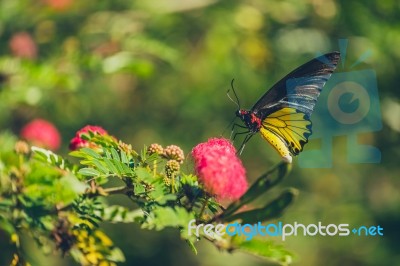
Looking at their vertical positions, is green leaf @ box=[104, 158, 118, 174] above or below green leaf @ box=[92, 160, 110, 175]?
above

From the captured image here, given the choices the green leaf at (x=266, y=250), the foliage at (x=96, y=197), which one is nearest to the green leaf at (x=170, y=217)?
the foliage at (x=96, y=197)

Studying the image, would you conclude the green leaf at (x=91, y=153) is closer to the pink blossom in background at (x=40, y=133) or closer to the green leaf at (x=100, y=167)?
the green leaf at (x=100, y=167)

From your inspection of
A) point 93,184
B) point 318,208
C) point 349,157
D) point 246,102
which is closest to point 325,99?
point 246,102

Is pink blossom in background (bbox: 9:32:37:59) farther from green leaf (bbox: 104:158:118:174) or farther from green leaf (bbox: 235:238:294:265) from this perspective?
green leaf (bbox: 235:238:294:265)

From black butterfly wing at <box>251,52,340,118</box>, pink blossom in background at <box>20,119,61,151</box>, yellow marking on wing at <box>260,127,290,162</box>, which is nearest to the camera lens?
black butterfly wing at <box>251,52,340,118</box>

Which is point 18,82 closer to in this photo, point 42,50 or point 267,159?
point 42,50

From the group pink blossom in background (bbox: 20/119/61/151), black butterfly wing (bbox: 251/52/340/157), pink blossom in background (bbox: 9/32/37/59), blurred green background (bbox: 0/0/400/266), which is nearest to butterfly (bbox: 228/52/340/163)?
black butterfly wing (bbox: 251/52/340/157)
